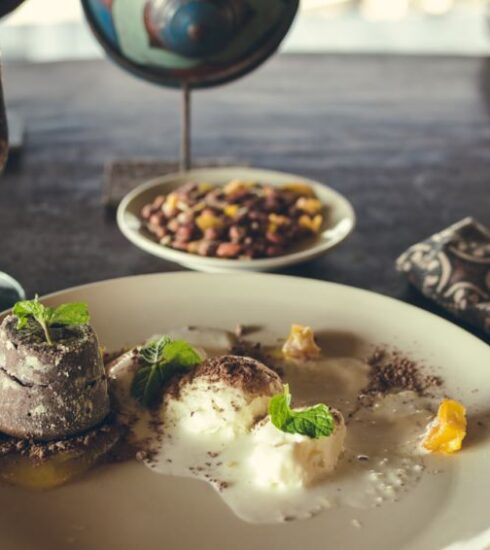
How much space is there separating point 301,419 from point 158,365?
236 millimetres

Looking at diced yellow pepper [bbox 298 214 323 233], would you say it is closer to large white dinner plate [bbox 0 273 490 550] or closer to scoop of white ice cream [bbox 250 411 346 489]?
large white dinner plate [bbox 0 273 490 550]

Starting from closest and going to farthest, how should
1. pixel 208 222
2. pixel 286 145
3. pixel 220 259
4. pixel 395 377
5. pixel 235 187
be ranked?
pixel 395 377
pixel 220 259
pixel 208 222
pixel 235 187
pixel 286 145

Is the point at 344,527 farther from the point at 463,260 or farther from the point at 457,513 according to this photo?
the point at 463,260

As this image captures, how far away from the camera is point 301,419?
1.16 meters

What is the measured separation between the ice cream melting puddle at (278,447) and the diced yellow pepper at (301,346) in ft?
0.16

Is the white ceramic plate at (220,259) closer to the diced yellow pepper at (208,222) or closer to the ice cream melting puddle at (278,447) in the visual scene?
the diced yellow pepper at (208,222)

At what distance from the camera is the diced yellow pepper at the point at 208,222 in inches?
68.9

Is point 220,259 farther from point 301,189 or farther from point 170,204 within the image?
point 301,189

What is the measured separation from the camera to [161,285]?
156 cm

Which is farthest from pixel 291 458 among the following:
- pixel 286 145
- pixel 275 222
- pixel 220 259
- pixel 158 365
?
pixel 286 145

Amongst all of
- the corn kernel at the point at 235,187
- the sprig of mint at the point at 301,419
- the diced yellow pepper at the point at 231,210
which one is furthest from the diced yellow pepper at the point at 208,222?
the sprig of mint at the point at 301,419

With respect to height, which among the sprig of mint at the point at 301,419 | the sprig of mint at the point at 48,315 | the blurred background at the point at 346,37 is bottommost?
the blurred background at the point at 346,37

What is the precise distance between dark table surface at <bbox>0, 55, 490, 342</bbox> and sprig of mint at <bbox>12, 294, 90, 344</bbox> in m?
0.44

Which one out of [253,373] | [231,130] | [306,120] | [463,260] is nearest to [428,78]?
[306,120]
